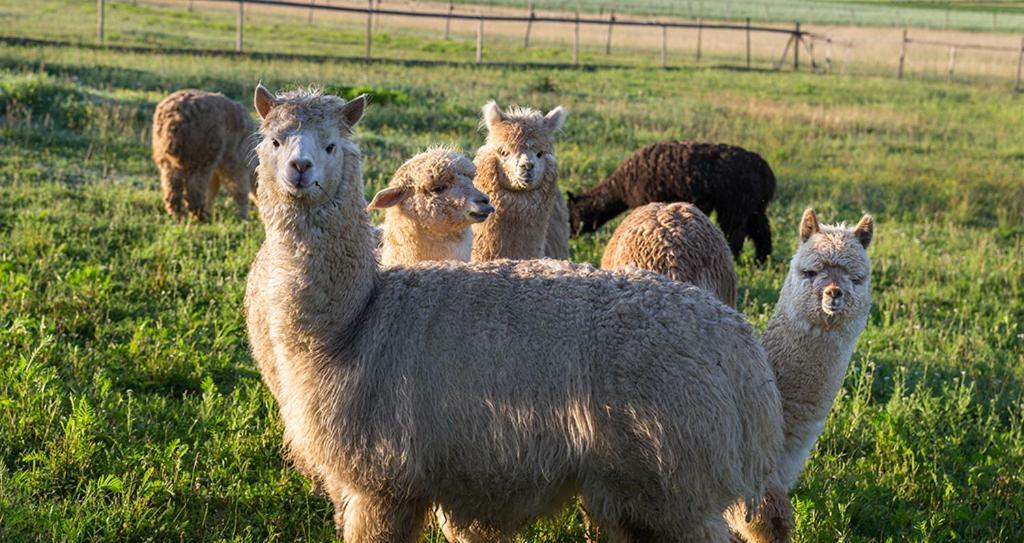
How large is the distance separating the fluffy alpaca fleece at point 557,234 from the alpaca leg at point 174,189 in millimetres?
4571

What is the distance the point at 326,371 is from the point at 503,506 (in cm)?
91

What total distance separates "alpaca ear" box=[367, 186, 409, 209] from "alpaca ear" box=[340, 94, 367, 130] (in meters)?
1.46

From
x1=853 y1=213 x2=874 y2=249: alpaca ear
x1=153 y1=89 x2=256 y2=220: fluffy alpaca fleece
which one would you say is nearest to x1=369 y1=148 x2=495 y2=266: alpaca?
x1=853 y1=213 x2=874 y2=249: alpaca ear

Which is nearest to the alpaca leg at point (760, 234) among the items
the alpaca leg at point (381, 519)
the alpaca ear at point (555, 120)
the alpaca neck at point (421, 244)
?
the alpaca ear at point (555, 120)

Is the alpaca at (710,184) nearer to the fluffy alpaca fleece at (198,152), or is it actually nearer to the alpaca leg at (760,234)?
the alpaca leg at (760,234)

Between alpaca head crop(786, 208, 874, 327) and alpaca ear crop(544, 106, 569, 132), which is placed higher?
alpaca ear crop(544, 106, 569, 132)

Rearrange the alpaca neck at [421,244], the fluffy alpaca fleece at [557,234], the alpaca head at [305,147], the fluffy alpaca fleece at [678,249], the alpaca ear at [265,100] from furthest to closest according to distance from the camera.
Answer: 1. the fluffy alpaca fleece at [557,234]
2. the fluffy alpaca fleece at [678,249]
3. the alpaca neck at [421,244]
4. the alpaca ear at [265,100]
5. the alpaca head at [305,147]

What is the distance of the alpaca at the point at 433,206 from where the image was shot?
621 cm

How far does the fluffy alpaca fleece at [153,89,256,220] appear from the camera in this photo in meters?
11.9

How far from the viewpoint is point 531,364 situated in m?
4.32

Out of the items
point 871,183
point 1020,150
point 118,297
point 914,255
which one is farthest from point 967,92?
point 118,297

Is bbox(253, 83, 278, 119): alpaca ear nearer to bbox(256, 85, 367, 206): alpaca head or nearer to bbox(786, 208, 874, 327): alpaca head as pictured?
bbox(256, 85, 367, 206): alpaca head

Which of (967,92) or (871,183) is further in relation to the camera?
(967,92)

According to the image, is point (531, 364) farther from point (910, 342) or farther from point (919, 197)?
point (919, 197)
